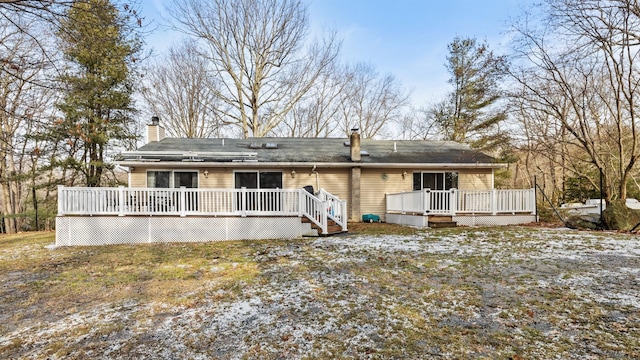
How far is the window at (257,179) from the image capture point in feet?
40.7

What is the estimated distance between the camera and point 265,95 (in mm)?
22062

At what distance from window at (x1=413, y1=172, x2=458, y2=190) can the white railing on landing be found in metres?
1.86

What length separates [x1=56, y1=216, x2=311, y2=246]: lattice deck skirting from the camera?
888 centimetres

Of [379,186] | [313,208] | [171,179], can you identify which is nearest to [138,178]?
[171,179]

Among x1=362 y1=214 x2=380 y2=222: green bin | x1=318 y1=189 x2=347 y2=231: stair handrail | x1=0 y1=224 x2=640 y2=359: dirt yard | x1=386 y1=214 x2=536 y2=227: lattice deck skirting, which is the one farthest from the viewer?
x1=362 y1=214 x2=380 y2=222: green bin

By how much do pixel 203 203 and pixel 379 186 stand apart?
23.0 feet

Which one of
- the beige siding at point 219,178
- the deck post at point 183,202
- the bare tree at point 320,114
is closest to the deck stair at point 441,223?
the beige siding at point 219,178

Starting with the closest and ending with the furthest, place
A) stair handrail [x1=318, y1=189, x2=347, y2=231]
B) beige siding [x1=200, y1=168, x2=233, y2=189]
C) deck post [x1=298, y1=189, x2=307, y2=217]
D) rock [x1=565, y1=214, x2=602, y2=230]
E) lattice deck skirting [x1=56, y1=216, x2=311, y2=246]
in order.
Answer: lattice deck skirting [x1=56, y1=216, x2=311, y2=246] < deck post [x1=298, y1=189, x2=307, y2=217] < stair handrail [x1=318, y1=189, x2=347, y2=231] < rock [x1=565, y1=214, x2=602, y2=230] < beige siding [x1=200, y1=168, x2=233, y2=189]

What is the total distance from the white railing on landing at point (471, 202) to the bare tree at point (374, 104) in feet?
58.7

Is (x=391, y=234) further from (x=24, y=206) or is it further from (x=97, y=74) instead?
(x=24, y=206)

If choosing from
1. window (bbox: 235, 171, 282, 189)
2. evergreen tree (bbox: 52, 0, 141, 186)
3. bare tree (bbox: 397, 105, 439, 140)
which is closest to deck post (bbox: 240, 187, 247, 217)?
window (bbox: 235, 171, 282, 189)

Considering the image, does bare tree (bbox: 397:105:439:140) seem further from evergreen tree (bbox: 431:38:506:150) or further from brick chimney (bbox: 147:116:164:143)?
brick chimney (bbox: 147:116:164:143)

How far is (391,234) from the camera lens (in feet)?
30.3

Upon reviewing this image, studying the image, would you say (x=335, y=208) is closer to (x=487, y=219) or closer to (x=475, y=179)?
(x=487, y=219)
